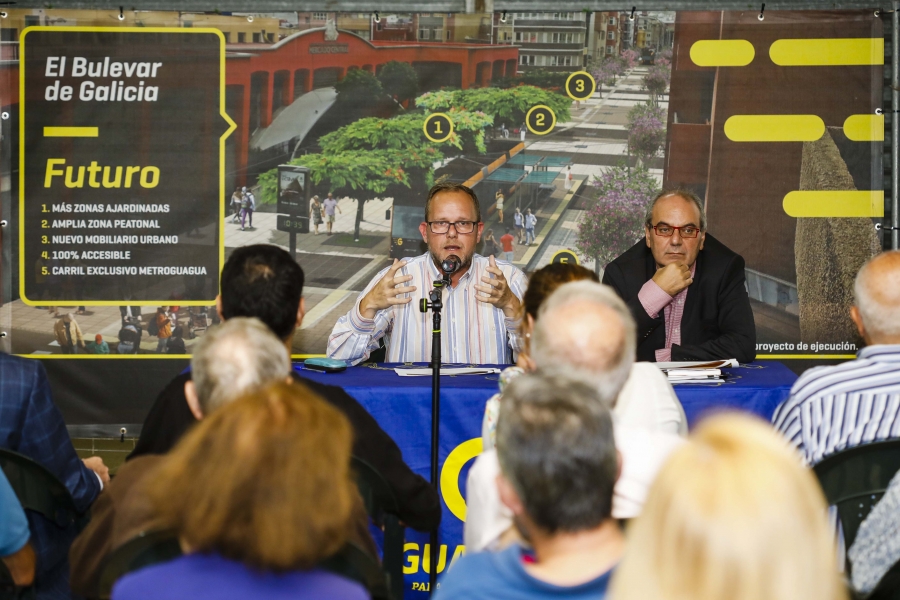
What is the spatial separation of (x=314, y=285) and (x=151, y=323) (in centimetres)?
84

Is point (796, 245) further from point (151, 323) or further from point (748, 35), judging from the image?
point (151, 323)

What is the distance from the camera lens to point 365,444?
2.28 m

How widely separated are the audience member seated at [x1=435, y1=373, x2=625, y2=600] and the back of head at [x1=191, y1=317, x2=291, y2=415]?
0.67 meters

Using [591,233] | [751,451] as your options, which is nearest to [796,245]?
[591,233]

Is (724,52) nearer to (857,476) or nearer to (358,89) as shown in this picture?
(358,89)

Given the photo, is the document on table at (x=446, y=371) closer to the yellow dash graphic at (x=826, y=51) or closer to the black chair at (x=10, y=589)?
the black chair at (x=10, y=589)

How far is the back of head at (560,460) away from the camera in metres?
1.45

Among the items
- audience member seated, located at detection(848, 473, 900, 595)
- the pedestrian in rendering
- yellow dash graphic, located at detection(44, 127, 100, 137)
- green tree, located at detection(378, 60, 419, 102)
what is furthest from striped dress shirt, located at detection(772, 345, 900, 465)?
yellow dash graphic, located at detection(44, 127, 100, 137)

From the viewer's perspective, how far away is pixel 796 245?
4676mm

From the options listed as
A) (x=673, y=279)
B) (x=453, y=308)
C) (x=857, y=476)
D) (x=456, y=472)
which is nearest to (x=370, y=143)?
(x=453, y=308)

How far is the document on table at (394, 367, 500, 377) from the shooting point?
3324mm

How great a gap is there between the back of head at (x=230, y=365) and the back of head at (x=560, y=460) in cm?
66

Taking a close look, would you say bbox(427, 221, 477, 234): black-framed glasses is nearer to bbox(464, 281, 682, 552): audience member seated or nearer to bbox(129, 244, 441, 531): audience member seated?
bbox(129, 244, 441, 531): audience member seated

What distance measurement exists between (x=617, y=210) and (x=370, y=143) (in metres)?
1.31
